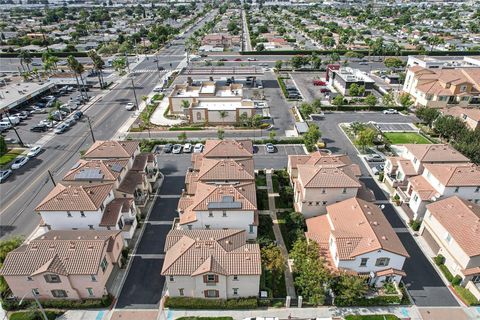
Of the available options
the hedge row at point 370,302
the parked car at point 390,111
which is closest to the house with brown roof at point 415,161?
the hedge row at point 370,302

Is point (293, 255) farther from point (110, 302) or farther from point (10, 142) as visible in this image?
point (10, 142)

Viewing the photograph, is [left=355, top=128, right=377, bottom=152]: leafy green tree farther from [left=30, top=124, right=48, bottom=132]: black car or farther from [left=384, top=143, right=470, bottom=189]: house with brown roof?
[left=30, top=124, right=48, bottom=132]: black car

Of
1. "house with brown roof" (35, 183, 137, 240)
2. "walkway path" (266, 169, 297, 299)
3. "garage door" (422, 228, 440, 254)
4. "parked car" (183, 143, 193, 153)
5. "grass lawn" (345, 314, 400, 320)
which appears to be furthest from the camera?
"parked car" (183, 143, 193, 153)

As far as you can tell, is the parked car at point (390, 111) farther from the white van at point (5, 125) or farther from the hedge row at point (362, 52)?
the white van at point (5, 125)

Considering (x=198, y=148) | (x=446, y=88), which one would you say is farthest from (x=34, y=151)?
(x=446, y=88)

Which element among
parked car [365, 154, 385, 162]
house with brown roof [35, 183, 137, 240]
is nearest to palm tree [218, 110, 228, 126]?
parked car [365, 154, 385, 162]

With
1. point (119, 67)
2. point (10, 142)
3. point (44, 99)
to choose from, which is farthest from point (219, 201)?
point (119, 67)
